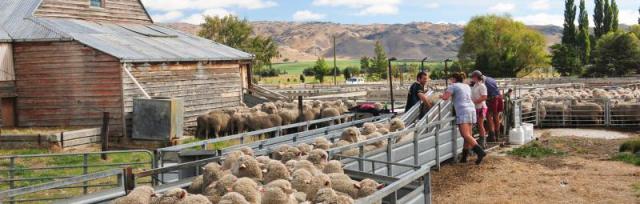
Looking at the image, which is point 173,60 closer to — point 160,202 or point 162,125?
point 162,125

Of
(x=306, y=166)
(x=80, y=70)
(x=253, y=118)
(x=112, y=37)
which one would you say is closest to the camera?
(x=306, y=166)

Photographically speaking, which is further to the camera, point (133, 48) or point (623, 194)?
point (133, 48)

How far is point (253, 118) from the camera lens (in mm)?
20875

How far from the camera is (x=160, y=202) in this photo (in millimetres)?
5559

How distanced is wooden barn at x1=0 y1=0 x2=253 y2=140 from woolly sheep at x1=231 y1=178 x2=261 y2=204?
51.2 feet

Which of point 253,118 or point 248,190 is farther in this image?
point 253,118

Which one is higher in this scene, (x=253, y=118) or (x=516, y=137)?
(x=253, y=118)

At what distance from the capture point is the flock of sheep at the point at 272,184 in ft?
18.6

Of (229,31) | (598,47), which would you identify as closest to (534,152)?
(229,31)

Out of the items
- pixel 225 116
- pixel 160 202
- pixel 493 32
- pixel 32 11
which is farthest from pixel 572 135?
pixel 493 32

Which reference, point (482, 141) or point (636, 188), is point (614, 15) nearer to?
point (482, 141)

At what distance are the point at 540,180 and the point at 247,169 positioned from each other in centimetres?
647

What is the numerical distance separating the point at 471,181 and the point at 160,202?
22.8 feet

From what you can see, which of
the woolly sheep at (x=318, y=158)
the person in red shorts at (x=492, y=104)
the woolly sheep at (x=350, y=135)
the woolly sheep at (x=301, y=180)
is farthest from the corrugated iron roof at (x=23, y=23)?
the woolly sheep at (x=301, y=180)
